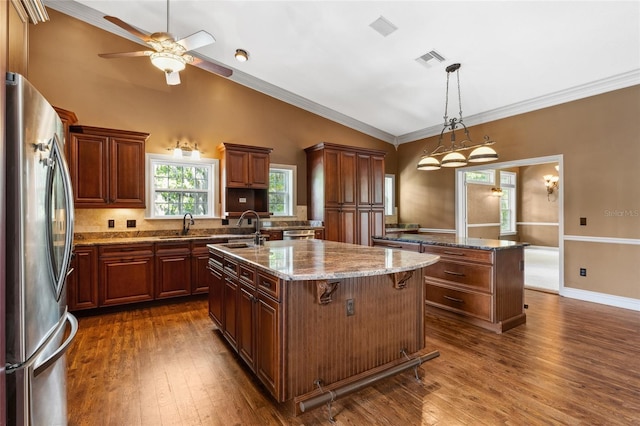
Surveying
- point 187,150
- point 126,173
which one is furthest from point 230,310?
point 187,150

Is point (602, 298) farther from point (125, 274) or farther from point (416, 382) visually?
point (125, 274)

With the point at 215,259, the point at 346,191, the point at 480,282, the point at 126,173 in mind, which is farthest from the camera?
the point at 346,191

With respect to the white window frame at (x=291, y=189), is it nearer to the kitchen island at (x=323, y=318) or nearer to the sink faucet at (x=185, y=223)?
the sink faucet at (x=185, y=223)

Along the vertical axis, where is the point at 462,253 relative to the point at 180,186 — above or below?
below

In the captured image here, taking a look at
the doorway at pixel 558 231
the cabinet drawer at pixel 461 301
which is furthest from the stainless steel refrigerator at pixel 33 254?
the doorway at pixel 558 231

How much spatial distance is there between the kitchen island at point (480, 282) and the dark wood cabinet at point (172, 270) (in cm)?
325

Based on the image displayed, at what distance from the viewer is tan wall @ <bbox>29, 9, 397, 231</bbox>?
420 cm

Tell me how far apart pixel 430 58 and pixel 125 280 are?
5106 mm

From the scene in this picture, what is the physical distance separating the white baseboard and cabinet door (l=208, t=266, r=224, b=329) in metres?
5.04

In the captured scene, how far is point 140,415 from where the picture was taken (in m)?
1.98

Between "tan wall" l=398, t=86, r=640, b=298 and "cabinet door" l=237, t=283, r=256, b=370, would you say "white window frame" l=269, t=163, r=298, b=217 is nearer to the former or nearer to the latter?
"cabinet door" l=237, t=283, r=256, b=370

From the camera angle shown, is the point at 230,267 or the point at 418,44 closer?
the point at 230,267

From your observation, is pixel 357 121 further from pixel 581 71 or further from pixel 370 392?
pixel 370 392

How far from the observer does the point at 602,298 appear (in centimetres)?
441
